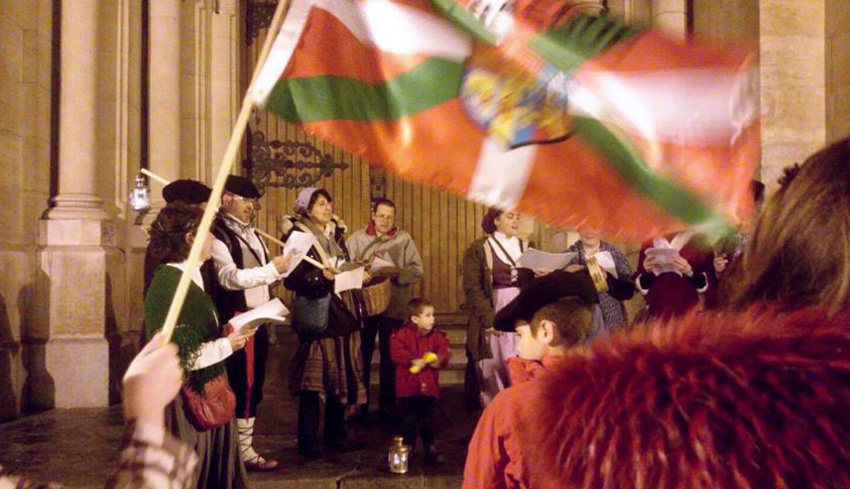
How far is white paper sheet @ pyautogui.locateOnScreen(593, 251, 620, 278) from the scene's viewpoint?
592 centimetres

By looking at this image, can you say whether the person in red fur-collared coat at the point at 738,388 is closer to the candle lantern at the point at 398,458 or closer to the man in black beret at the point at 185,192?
the man in black beret at the point at 185,192

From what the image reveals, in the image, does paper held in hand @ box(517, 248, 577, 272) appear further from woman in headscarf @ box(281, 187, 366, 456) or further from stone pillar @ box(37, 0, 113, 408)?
stone pillar @ box(37, 0, 113, 408)

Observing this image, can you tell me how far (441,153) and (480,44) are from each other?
1.10 ft

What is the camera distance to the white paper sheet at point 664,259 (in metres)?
5.53

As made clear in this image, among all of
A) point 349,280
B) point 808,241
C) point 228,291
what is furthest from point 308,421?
point 808,241

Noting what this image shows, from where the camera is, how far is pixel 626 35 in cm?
222

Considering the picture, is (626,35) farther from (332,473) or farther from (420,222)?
(420,222)

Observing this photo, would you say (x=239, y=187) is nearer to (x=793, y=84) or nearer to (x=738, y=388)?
(x=793, y=84)

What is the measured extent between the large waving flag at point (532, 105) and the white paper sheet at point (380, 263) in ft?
A: 14.8

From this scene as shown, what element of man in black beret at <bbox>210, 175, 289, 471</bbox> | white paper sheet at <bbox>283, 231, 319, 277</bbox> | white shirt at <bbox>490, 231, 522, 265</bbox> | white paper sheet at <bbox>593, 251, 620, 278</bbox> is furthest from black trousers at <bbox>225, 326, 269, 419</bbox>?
white paper sheet at <bbox>593, 251, 620, 278</bbox>

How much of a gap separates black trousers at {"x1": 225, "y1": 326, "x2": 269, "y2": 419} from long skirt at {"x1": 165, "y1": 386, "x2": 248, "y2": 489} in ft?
3.31

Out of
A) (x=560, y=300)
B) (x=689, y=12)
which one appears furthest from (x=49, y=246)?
(x=689, y=12)

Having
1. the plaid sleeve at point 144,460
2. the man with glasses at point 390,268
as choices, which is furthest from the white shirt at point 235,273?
the plaid sleeve at point 144,460

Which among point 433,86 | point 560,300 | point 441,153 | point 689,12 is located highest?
point 689,12
